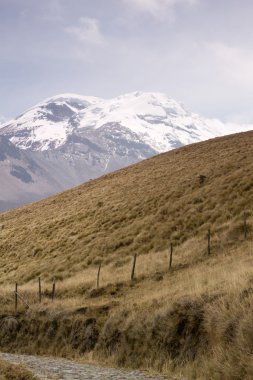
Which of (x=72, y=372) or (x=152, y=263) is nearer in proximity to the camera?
(x=72, y=372)

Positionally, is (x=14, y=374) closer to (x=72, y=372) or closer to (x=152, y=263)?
(x=72, y=372)

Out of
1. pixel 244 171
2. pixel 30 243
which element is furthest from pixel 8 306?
pixel 244 171

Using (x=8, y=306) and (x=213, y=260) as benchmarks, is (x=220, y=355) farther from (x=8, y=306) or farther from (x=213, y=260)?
(x=8, y=306)

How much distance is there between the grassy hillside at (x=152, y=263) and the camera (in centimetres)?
1444

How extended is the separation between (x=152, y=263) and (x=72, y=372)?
15.2 meters

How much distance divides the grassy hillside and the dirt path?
104 cm

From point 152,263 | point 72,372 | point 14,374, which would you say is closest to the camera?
point 14,374

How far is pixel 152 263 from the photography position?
29.4 metres

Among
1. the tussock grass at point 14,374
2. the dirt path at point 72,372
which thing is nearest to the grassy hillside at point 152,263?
the dirt path at point 72,372

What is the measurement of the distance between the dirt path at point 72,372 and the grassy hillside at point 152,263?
1.04 m

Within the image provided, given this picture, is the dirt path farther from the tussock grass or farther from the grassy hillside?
the grassy hillside

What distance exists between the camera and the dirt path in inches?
530

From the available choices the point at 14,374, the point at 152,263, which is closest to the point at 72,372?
the point at 14,374

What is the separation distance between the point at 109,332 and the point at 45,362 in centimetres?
268
